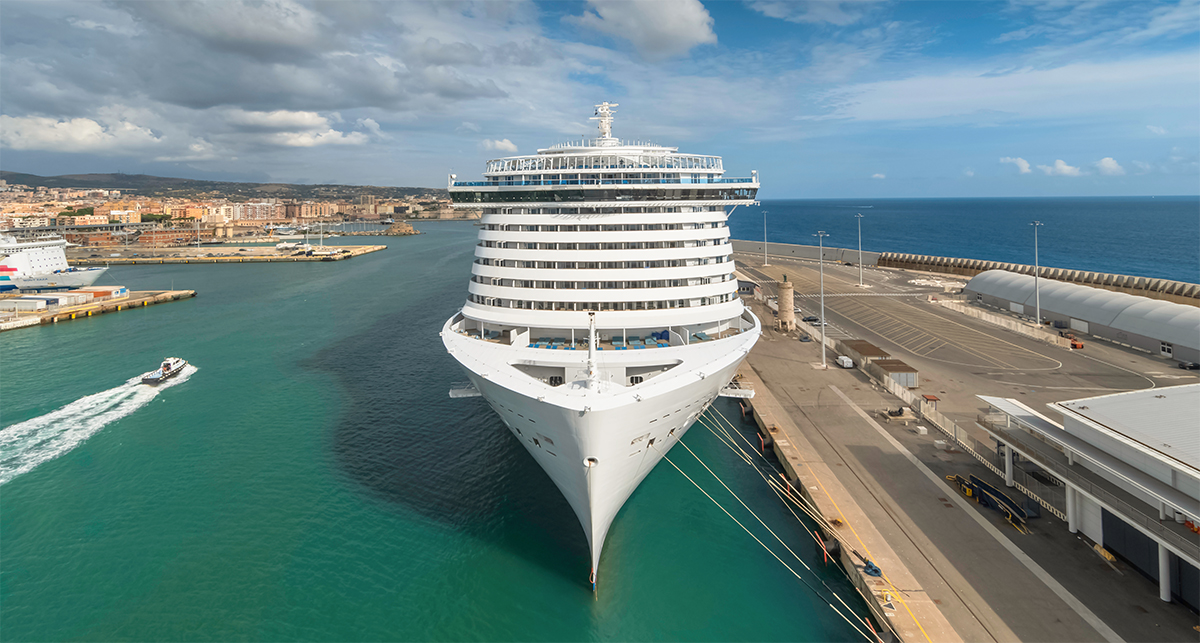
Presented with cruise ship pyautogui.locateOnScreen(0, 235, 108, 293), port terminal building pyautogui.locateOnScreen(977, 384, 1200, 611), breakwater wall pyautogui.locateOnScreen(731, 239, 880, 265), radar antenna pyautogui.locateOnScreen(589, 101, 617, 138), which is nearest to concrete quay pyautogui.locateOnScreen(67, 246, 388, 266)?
cruise ship pyautogui.locateOnScreen(0, 235, 108, 293)

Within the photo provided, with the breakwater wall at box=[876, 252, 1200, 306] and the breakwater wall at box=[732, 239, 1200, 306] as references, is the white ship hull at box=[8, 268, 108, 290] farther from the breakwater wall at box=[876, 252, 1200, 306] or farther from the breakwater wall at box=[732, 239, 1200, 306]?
the breakwater wall at box=[876, 252, 1200, 306]

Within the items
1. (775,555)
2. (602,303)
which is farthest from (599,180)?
(775,555)

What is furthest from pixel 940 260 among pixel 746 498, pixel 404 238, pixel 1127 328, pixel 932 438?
pixel 404 238

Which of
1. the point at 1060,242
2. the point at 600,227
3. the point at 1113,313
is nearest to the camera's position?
the point at 600,227

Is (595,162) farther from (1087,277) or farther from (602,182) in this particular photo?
(1087,277)

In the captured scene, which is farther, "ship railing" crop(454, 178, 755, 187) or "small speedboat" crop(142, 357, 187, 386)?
"small speedboat" crop(142, 357, 187, 386)

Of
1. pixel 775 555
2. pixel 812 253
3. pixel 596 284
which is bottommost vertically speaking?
pixel 775 555

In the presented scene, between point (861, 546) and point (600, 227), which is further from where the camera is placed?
point (600, 227)
